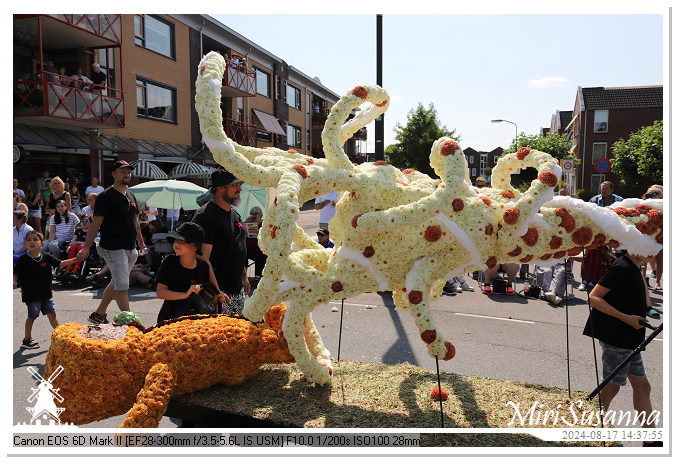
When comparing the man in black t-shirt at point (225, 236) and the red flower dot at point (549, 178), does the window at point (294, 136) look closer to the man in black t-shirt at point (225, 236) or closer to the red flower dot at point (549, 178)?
the man in black t-shirt at point (225, 236)

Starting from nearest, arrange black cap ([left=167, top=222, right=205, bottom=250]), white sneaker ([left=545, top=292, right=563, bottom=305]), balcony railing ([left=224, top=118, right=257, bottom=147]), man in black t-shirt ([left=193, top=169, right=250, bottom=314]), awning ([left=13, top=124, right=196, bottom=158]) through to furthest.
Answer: black cap ([left=167, top=222, right=205, bottom=250]) → man in black t-shirt ([left=193, top=169, right=250, bottom=314]) → white sneaker ([left=545, top=292, right=563, bottom=305]) → awning ([left=13, top=124, right=196, bottom=158]) → balcony railing ([left=224, top=118, right=257, bottom=147])

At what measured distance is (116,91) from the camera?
1468cm

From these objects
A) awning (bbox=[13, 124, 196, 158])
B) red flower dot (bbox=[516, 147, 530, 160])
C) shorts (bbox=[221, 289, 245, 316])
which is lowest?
shorts (bbox=[221, 289, 245, 316])

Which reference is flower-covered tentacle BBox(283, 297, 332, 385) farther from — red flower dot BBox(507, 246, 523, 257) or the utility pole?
the utility pole

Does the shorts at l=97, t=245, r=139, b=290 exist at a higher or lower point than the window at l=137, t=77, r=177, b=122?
lower

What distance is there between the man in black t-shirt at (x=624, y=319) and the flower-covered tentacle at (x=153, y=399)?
309 centimetres

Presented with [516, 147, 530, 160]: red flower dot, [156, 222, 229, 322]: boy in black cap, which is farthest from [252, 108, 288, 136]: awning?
[516, 147, 530, 160]: red flower dot

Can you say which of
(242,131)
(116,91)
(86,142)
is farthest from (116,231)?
(242,131)

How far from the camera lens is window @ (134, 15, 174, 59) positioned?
1600 centimetres

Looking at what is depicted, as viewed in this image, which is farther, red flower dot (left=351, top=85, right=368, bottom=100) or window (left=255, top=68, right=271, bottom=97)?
window (left=255, top=68, right=271, bottom=97)

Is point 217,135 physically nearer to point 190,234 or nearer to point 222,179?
point 190,234

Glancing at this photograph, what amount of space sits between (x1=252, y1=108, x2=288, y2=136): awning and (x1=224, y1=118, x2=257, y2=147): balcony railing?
1.95 ft
